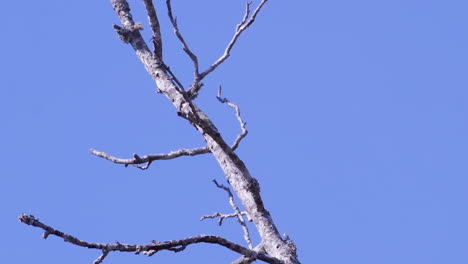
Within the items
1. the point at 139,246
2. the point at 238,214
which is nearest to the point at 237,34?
the point at 238,214

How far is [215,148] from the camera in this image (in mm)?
6340

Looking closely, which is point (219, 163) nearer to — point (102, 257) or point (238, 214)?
point (238, 214)

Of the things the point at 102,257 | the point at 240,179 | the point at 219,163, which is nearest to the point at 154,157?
the point at 219,163

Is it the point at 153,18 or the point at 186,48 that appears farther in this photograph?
the point at 153,18

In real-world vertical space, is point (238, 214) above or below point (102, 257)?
above

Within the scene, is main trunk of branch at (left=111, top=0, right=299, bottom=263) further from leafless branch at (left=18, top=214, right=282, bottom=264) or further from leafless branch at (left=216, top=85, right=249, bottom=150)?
leafless branch at (left=18, top=214, right=282, bottom=264)

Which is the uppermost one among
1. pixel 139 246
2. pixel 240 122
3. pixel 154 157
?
pixel 240 122

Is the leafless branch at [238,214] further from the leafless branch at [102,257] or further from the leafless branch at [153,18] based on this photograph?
the leafless branch at [102,257]

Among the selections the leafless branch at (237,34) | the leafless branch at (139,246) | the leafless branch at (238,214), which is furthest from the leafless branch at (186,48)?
the leafless branch at (139,246)

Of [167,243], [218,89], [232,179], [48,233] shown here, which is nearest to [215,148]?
[232,179]

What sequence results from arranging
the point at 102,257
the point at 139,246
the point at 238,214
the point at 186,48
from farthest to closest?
the point at 238,214, the point at 186,48, the point at 102,257, the point at 139,246

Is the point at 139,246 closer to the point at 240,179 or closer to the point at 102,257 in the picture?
the point at 102,257

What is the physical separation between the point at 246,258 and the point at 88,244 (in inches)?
52.8

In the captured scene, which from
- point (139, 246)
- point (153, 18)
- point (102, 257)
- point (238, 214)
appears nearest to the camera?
point (139, 246)
